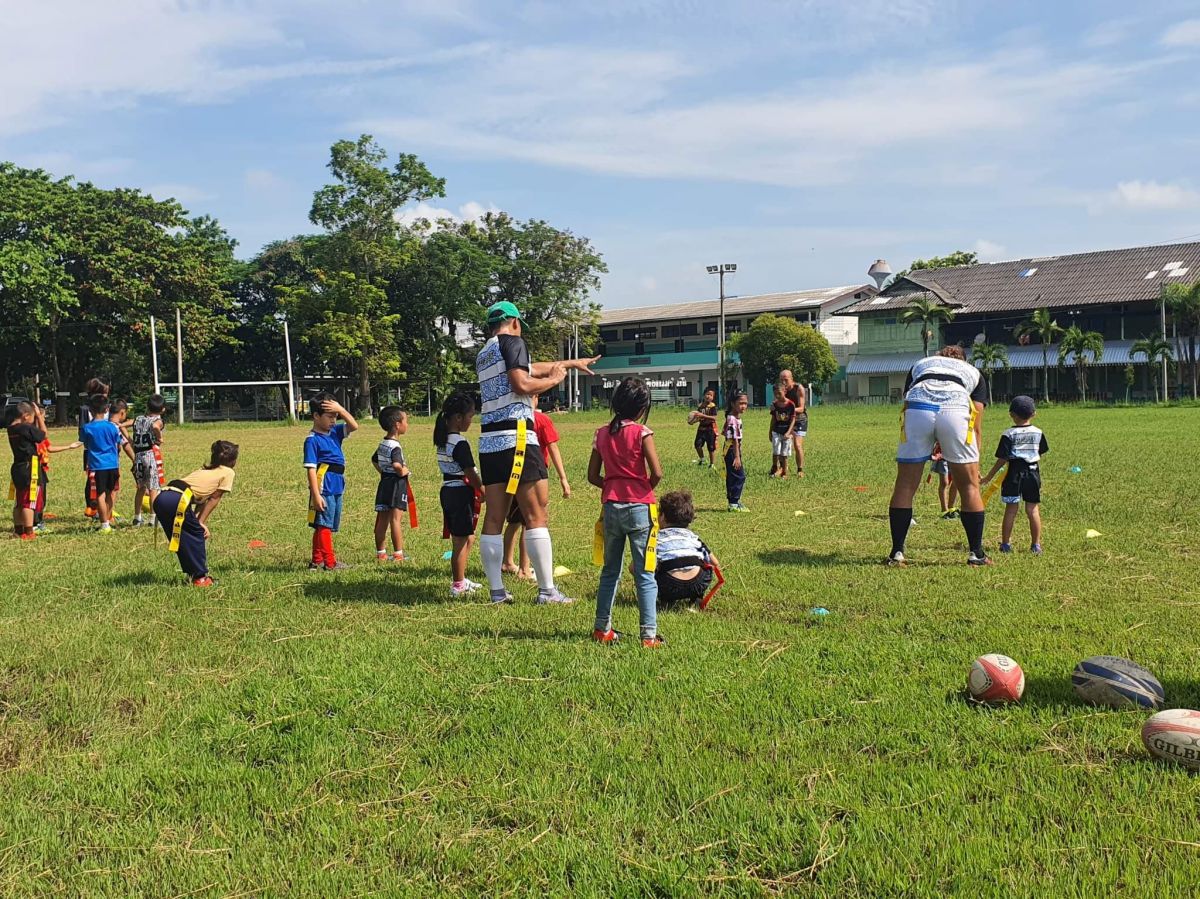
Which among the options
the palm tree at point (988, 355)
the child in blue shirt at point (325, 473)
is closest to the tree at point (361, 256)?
the palm tree at point (988, 355)

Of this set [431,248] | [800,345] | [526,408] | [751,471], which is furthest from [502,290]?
[526,408]

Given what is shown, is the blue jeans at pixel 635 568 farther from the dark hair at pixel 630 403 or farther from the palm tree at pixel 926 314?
the palm tree at pixel 926 314

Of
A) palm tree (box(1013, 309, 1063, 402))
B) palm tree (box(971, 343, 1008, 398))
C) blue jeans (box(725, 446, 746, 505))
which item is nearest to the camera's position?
blue jeans (box(725, 446, 746, 505))

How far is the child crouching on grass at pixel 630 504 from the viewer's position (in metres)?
5.92

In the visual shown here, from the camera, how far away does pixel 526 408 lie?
6.92 m

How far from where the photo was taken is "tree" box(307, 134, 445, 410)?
56.8 metres

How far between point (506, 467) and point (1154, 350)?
183 ft

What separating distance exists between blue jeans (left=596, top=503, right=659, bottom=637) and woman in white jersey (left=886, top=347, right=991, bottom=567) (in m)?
3.39

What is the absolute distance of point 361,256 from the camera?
59.1 m

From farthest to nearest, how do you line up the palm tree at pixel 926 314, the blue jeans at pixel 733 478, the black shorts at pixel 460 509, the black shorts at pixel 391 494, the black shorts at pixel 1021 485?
the palm tree at pixel 926 314 < the blue jeans at pixel 733 478 < the black shorts at pixel 1021 485 < the black shorts at pixel 391 494 < the black shorts at pixel 460 509

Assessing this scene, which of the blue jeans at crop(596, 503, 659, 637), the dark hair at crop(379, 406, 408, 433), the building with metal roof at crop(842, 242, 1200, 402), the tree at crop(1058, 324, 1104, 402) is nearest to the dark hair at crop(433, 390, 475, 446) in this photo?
the dark hair at crop(379, 406, 408, 433)

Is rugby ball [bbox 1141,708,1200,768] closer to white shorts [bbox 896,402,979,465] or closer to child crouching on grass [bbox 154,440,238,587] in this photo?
white shorts [bbox 896,402,979,465]

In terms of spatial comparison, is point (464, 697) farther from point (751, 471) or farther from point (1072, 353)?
point (1072, 353)

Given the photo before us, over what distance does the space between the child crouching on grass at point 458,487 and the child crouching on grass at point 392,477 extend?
37.6 inches
